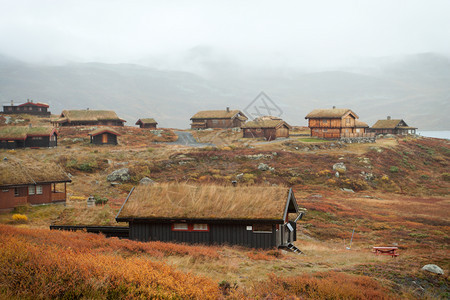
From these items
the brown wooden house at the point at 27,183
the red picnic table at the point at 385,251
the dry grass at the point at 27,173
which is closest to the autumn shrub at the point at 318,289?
the red picnic table at the point at 385,251

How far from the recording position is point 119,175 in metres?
56.9

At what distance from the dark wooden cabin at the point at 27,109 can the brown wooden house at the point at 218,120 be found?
52.1 meters

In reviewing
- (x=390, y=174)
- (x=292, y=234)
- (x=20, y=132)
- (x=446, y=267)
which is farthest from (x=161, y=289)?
(x=20, y=132)

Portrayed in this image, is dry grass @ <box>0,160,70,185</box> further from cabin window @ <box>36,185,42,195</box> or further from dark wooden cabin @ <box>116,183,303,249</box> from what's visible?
dark wooden cabin @ <box>116,183,303,249</box>

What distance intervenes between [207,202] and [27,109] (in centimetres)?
11556

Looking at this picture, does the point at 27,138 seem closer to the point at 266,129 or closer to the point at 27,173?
the point at 27,173

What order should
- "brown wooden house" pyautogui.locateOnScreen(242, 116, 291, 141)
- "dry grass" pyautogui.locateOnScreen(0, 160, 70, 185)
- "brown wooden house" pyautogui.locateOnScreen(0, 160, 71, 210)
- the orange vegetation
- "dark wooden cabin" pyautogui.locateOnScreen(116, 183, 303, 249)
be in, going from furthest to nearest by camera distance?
"brown wooden house" pyautogui.locateOnScreen(242, 116, 291, 141) < "dry grass" pyautogui.locateOnScreen(0, 160, 70, 185) < "brown wooden house" pyautogui.locateOnScreen(0, 160, 71, 210) < "dark wooden cabin" pyautogui.locateOnScreen(116, 183, 303, 249) < the orange vegetation

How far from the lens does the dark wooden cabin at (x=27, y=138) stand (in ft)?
241

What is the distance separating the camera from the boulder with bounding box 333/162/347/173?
2457 inches

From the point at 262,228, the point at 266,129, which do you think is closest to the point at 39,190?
the point at 262,228

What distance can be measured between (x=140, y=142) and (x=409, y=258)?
72.9 meters

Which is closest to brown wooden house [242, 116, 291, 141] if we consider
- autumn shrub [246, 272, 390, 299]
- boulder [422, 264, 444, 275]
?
boulder [422, 264, 444, 275]

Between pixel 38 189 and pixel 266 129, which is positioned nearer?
pixel 38 189

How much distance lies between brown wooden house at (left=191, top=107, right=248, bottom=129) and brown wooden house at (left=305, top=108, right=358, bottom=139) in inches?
1115
